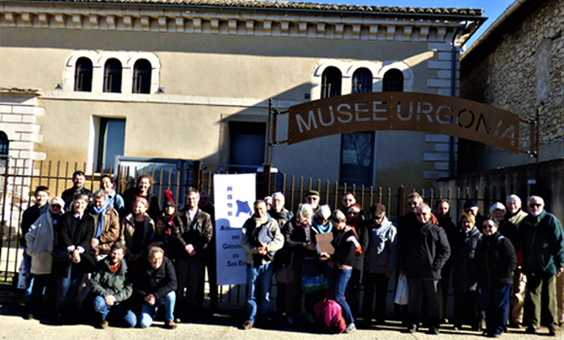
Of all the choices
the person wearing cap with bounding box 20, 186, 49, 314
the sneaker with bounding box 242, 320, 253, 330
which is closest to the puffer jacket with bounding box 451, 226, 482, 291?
the sneaker with bounding box 242, 320, 253, 330

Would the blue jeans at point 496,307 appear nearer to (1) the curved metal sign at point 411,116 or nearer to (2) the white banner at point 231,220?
(1) the curved metal sign at point 411,116

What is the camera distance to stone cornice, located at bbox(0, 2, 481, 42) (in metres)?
12.8

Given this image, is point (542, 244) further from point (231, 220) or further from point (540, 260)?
point (231, 220)

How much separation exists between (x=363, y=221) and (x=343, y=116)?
65.6 inches

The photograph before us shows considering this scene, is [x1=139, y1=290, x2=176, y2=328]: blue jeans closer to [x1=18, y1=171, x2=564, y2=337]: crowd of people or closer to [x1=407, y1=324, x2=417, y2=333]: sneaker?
[x1=18, y1=171, x2=564, y2=337]: crowd of people

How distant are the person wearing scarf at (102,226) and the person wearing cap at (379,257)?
3.16 m

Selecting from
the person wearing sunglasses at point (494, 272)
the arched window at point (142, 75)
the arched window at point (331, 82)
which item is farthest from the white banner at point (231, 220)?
the arched window at point (142, 75)

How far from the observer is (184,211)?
576cm

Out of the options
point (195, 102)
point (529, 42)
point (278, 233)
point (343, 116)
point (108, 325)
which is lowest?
point (108, 325)

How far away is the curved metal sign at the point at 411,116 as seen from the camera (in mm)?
6473

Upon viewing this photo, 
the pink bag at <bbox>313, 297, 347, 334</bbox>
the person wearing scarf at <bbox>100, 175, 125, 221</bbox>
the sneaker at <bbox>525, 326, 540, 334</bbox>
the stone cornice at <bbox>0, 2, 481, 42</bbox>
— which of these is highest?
the stone cornice at <bbox>0, 2, 481, 42</bbox>

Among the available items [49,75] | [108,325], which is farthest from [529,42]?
[49,75]

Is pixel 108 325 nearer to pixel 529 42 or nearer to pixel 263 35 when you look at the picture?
pixel 263 35

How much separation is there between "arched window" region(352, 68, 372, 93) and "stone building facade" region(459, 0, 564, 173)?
3.86 metres
